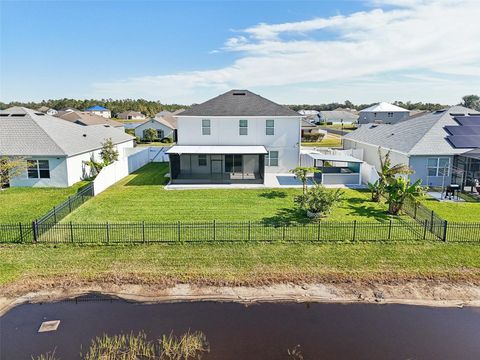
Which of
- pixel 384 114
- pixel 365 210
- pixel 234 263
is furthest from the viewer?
pixel 384 114

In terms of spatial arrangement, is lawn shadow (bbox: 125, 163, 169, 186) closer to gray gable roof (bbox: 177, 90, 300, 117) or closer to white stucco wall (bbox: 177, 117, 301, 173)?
white stucco wall (bbox: 177, 117, 301, 173)

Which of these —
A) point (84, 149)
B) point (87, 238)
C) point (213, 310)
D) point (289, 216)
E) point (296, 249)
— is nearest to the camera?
point (213, 310)

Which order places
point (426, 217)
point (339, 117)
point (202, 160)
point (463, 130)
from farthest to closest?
point (339, 117) < point (202, 160) < point (463, 130) < point (426, 217)

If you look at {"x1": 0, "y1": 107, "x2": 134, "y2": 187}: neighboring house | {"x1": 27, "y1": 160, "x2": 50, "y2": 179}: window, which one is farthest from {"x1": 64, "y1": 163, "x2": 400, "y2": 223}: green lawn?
{"x1": 27, "y1": 160, "x2": 50, "y2": 179}: window

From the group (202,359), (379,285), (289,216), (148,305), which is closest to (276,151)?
(289,216)

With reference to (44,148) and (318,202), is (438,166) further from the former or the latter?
(44,148)

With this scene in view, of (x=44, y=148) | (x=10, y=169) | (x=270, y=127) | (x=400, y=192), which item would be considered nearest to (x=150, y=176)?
(x=44, y=148)

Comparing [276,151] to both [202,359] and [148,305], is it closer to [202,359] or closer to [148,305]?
[148,305]
